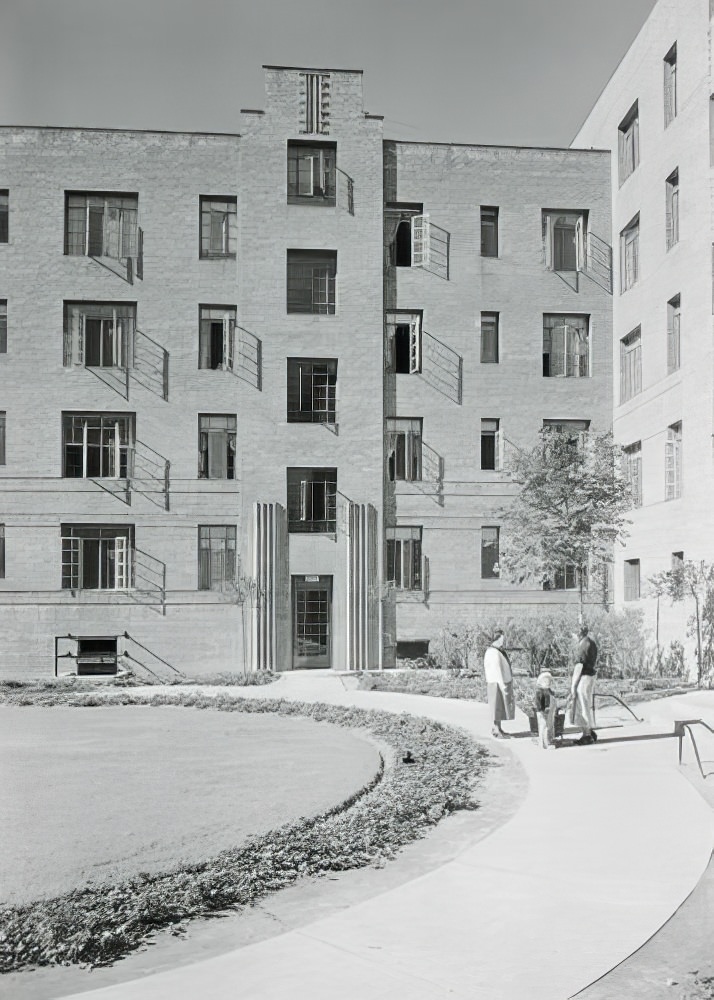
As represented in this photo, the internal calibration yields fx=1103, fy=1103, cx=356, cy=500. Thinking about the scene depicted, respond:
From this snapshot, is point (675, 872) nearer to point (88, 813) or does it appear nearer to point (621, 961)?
point (621, 961)

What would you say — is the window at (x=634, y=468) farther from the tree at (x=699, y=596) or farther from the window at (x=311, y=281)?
the window at (x=311, y=281)

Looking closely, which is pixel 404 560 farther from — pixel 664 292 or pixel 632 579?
pixel 664 292

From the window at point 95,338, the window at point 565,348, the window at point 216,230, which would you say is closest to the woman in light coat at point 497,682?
the window at point 565,348

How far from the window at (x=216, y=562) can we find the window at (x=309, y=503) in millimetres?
2079

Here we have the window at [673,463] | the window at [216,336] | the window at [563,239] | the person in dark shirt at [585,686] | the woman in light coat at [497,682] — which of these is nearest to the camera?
the person in dark shirt at [585,686]

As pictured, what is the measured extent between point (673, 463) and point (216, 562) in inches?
555

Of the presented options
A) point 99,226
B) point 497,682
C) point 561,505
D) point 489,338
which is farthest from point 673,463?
point 99,226

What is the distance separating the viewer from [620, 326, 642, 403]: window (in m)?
34.2

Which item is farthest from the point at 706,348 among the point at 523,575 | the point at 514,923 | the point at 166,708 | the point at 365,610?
the point at 514,923

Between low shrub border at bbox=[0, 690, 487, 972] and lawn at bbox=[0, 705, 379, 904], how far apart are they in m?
0.56

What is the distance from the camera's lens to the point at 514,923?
24.6 ft

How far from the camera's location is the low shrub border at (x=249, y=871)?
7.09 metres

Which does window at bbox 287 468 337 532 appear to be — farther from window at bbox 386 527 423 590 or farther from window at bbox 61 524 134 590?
window at bbox 61 524 134 590

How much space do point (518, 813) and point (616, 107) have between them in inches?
1154
